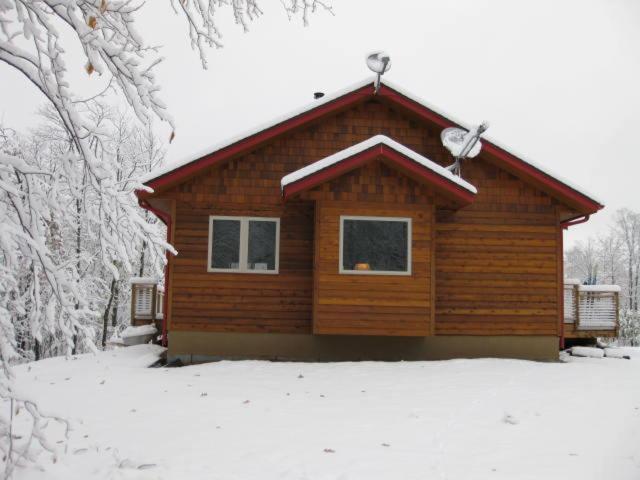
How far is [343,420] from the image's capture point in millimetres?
6926

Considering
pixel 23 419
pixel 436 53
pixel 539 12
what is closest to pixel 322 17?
pixel 23 419

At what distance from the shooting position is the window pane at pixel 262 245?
37.0ft

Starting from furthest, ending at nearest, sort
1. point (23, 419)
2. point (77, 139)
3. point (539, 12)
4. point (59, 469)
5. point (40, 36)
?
point (539, 12) < point (23, 419) < point (59, 469) < point (77, 139) < point (40, 36)

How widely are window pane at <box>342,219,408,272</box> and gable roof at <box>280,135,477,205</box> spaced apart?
0.97 m

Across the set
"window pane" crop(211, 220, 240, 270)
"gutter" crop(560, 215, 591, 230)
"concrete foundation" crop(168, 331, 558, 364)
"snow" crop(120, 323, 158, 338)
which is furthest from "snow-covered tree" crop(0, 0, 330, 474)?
"gutter" crop(560, 215, 591, 230)

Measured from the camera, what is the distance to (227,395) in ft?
26.5

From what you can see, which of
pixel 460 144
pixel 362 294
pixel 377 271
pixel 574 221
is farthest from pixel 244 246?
pixel 574 221

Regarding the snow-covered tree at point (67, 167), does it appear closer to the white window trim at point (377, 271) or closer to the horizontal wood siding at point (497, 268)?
the white window trim at point (377, 271)

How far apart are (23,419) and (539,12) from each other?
11756 centimetres

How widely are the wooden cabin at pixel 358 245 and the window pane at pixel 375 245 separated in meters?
0.03

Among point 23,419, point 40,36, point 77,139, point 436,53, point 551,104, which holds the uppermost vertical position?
point 436,53

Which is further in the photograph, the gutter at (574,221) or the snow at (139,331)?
the snow at (139,331)

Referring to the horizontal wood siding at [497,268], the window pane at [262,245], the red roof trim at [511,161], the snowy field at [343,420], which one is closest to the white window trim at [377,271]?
the horizontal wood siding at [497,268]

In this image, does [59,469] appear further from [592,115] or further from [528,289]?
[592,115]
